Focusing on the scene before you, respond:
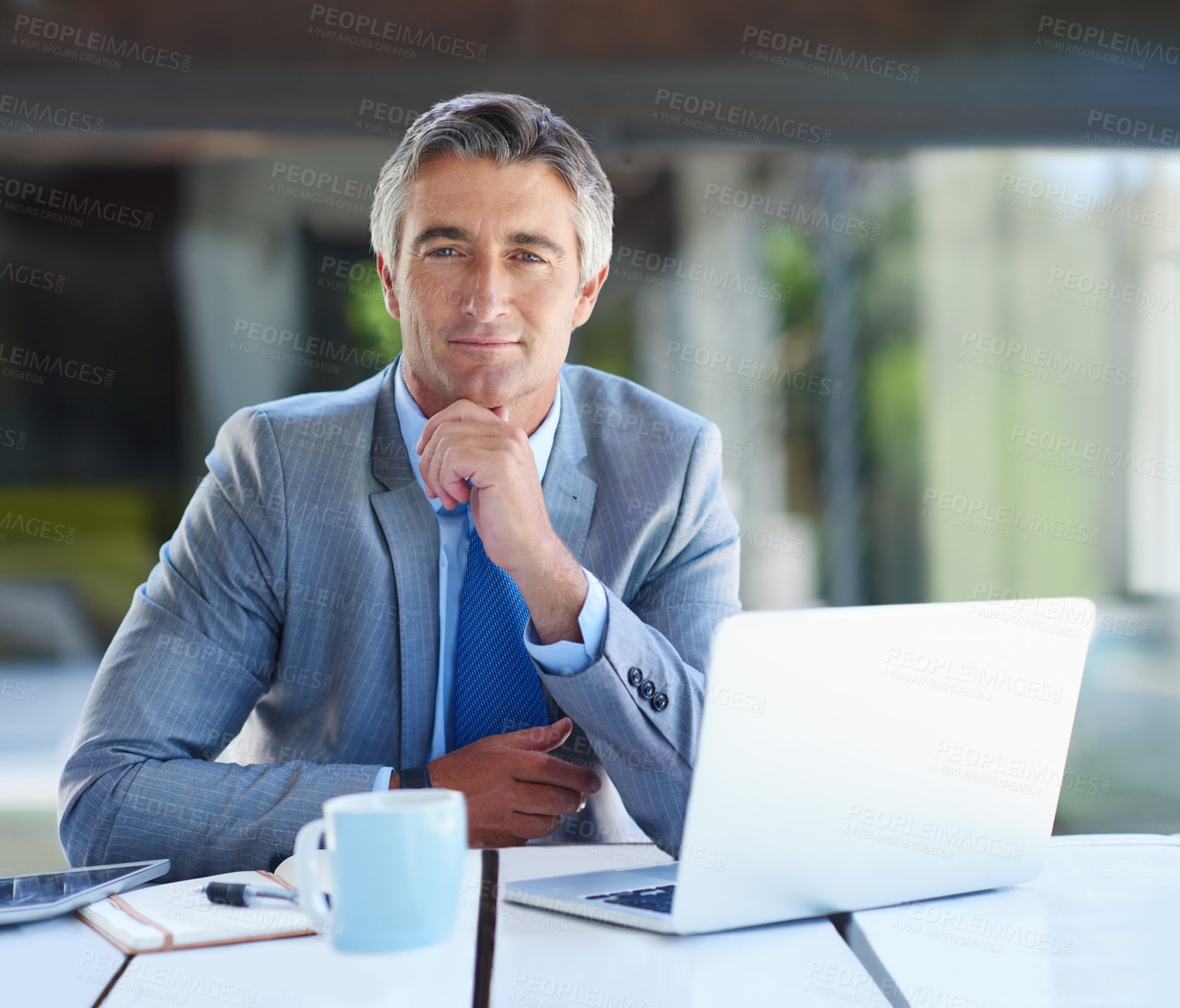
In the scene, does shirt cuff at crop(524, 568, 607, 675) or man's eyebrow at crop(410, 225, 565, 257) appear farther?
man's eyebrow at crop(410, 225, 565, 257)

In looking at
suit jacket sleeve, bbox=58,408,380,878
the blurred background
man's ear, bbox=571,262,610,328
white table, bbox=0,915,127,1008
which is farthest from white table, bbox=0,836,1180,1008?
the blurred background

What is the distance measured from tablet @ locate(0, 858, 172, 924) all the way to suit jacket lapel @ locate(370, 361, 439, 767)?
1.51 ft

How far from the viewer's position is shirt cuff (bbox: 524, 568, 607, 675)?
4.36 feet

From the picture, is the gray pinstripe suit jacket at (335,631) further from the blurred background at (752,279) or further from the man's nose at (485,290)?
the blurred background at (752,279)

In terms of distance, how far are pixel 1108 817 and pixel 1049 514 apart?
116cm

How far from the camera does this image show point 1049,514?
440 centimetres

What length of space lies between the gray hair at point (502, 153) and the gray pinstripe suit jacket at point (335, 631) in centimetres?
24

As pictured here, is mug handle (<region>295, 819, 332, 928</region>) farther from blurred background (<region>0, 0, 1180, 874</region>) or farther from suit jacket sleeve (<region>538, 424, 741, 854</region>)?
blurred background (<region>0, 0, 1180, 874</region>)

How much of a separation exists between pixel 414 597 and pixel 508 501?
0.25 meters

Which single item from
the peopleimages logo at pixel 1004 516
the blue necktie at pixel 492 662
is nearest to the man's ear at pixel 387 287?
the blue necktie at pixel 492 662

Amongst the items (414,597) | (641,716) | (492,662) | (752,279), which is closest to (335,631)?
(414,597)

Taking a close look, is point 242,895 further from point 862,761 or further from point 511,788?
point 862,761

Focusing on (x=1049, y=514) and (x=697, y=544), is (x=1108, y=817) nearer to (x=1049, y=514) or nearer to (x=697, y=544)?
(x=1049, y=514)

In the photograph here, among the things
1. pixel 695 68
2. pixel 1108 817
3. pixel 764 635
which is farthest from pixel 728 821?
pixel 1108 817
